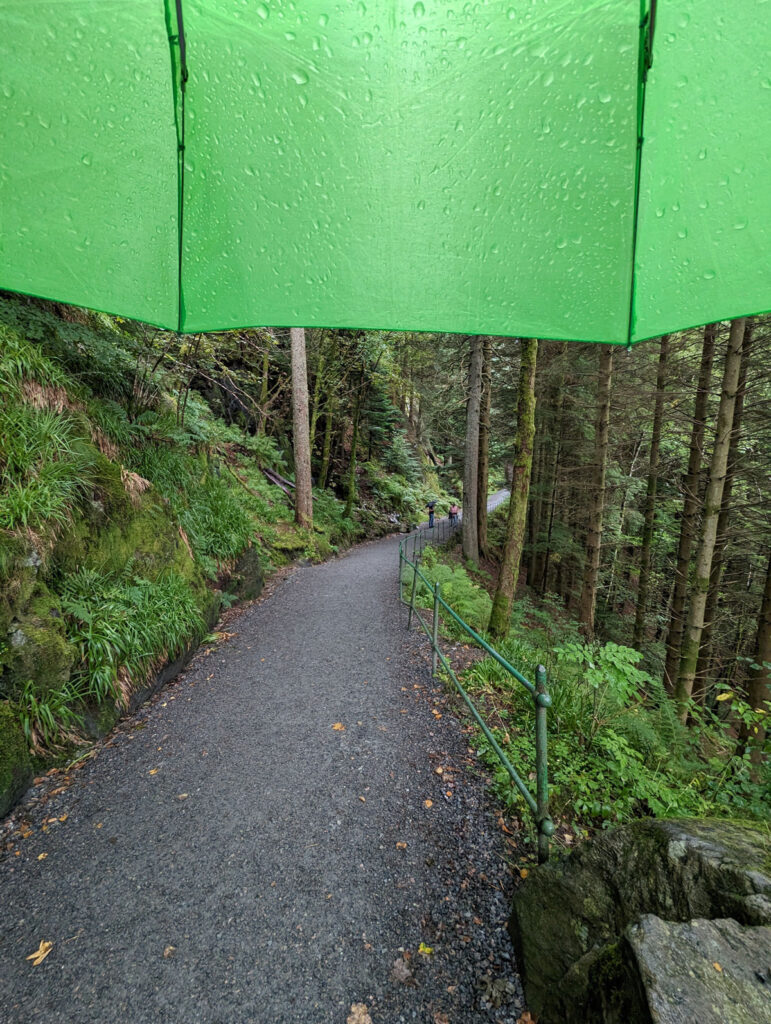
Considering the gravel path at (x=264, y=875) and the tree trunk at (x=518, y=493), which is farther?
the tree trunk at (x=518, y=493)

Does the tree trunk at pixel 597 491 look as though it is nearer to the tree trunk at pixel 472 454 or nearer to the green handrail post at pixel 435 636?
the tree trunk at pixel 472 454

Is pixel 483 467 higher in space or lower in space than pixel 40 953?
higher

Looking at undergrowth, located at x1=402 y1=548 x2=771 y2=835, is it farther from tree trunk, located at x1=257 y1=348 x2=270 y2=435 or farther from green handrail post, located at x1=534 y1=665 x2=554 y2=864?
tree trunk, located at x1=257 y1=348 x2=270 y2=435

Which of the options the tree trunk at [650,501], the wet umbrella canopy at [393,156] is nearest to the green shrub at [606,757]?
the wet umbrella canopy at [393,156]

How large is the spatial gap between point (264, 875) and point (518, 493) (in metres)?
4.60

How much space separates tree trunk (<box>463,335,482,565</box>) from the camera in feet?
29.9

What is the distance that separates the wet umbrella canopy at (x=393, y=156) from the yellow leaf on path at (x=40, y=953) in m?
2.75

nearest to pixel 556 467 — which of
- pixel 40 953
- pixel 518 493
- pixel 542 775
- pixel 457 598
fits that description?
pixel 457 598

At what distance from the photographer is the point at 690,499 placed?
6.88 metres

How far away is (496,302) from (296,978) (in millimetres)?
2797

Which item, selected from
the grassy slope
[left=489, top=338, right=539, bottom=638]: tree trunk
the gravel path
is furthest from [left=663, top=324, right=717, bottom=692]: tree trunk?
the grassy slope

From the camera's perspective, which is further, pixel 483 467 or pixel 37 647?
pixel 483 467

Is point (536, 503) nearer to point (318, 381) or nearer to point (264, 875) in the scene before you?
point (318, 381)

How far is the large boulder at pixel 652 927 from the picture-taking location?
3.19ft
